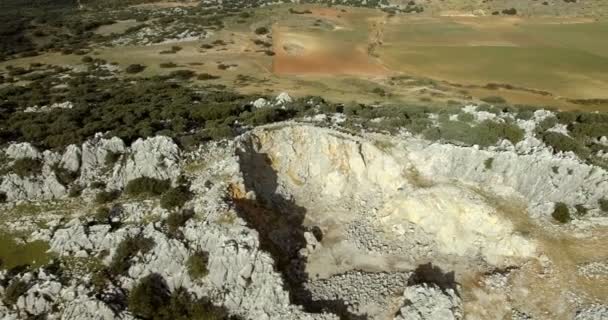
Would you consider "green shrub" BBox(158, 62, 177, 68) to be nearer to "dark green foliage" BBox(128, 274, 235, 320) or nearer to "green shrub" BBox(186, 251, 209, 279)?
"green shrub" BBox(186, 251, 209, 279)

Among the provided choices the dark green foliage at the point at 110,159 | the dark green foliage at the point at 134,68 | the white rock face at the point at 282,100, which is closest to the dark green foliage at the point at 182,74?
the dark green foliage at the point at 134,68

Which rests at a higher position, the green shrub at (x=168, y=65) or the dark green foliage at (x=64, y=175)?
the dark green foliage at (x=64, y=175)


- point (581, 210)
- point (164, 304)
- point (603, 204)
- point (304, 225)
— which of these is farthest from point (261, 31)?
point (164, 304)

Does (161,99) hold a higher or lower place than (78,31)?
higher

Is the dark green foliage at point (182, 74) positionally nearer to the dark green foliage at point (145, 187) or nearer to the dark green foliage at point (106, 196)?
the dark green foliage at point (145, 187)

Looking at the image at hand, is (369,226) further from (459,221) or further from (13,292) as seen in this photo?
(13,292)

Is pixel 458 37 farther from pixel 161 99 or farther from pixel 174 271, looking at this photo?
pixel 174 271

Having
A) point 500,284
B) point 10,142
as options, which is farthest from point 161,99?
point 500,284

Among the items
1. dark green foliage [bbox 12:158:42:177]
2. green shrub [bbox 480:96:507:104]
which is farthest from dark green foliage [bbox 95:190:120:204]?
green shrub [bbox 480:96:507:104]
